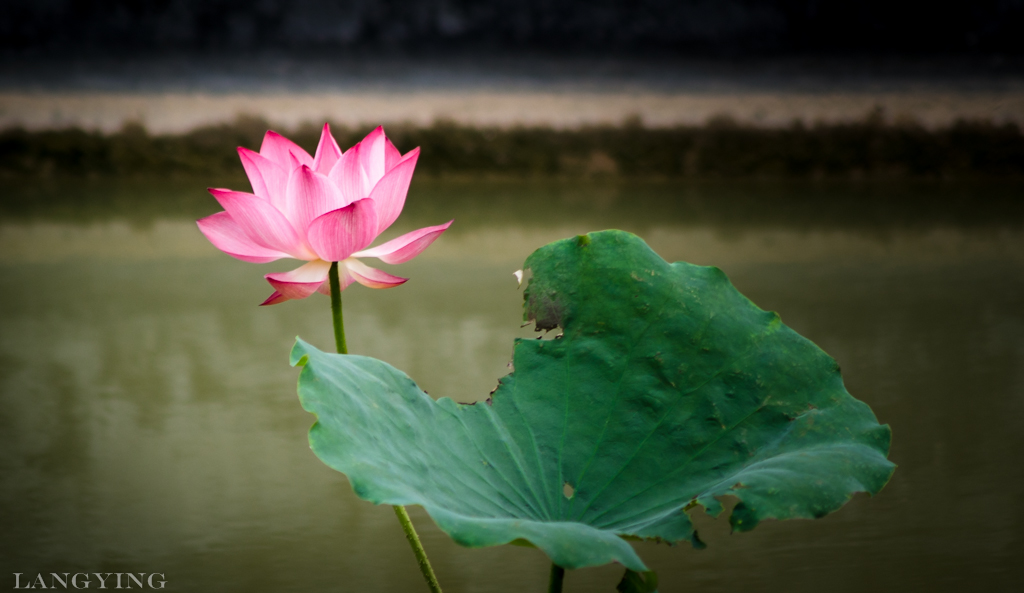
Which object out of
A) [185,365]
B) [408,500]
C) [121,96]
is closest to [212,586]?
[408,500]

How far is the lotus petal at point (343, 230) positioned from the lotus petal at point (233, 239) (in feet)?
0.09

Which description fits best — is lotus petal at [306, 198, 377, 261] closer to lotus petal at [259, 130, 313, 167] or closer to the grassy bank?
lotus petal at [259, 130, 313, 167]

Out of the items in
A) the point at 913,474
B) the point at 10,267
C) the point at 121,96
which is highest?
the point at 121,96

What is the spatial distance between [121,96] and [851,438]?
3325mm

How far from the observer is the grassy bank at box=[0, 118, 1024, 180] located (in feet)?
9.62

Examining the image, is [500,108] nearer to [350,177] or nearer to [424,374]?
[424,374]

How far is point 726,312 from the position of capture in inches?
19.3

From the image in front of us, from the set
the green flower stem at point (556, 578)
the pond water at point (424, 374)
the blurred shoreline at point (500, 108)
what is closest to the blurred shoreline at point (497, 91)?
the blurred shoreline at point (500, 108)

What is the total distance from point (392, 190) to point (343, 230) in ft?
0.10

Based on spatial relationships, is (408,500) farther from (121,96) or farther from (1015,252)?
(121,96)

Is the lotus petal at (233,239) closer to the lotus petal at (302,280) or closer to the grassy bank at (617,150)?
the lotus petal at (302,280)

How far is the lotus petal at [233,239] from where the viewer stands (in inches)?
16.2

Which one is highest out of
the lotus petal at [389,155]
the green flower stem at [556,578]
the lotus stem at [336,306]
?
the lotus petal at [389,155]

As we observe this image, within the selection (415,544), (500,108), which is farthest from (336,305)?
(500,108)
